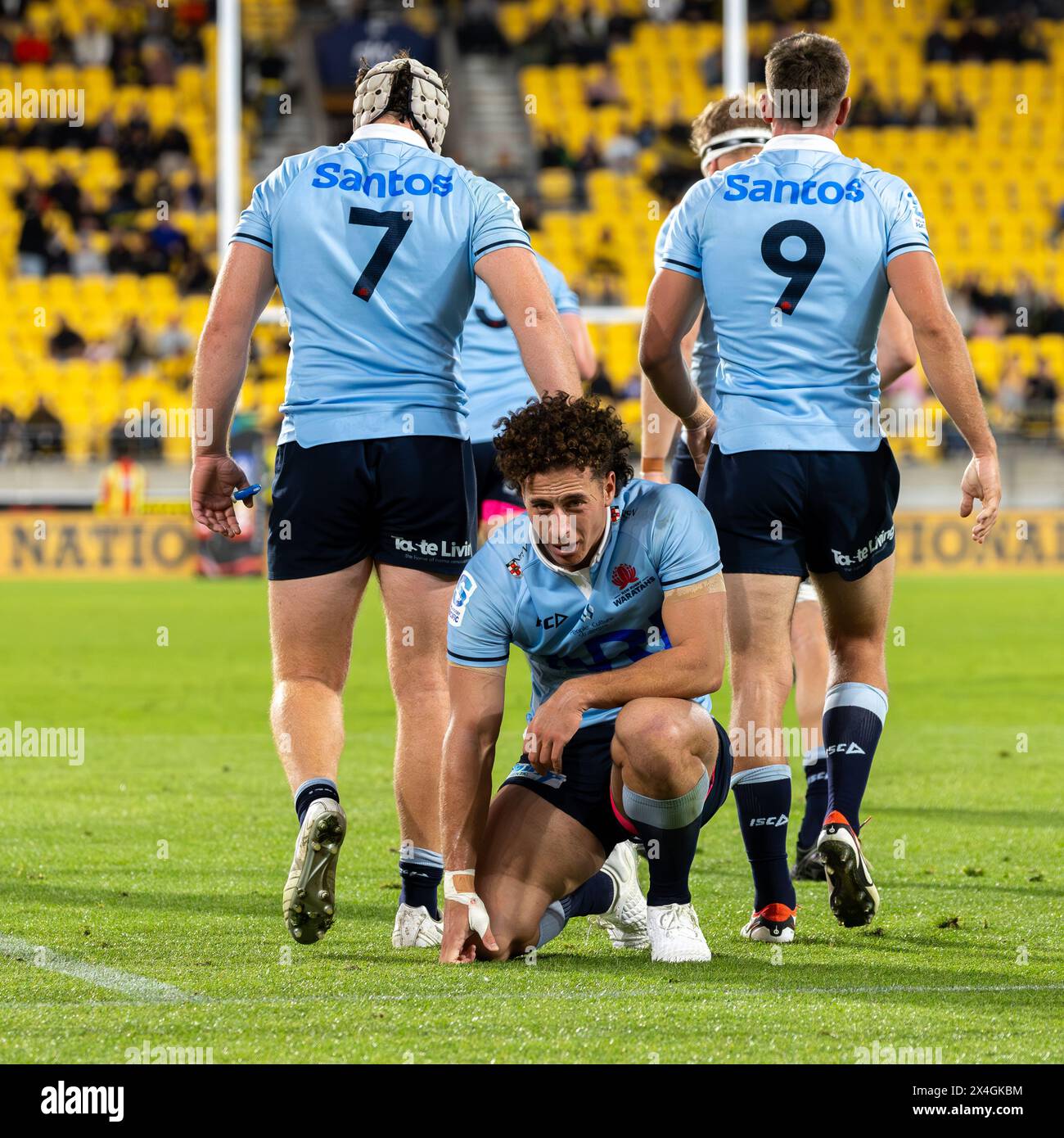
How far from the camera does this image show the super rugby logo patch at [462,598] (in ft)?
13.4

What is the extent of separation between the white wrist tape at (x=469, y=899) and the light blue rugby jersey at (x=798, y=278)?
4.09ft

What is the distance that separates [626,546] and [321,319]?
3.11 ft

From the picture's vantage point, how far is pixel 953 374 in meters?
4.41

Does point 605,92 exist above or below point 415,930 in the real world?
above

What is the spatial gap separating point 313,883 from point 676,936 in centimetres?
82

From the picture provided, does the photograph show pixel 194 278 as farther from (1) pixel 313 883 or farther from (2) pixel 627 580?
(1) pixel 313 883

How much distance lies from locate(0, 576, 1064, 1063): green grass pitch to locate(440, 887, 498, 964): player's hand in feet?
0.19

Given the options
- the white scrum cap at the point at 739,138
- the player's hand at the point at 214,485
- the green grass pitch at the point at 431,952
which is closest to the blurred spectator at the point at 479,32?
the green grass pitch at the point at 431,952

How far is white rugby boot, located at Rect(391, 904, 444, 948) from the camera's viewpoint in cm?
438

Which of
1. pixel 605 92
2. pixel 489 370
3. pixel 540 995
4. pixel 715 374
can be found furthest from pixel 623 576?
pixel 605 92

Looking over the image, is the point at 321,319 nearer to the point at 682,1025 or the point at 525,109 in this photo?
the point at 682,1025

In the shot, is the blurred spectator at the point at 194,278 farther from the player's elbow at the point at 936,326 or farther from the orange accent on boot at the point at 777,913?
the orange accent on boot at the point at 777,913

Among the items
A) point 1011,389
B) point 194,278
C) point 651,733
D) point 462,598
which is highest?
point 194,278

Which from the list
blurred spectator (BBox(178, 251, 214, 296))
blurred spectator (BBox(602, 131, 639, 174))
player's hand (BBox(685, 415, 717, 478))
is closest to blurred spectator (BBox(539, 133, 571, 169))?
blurred spectator (BBox(602, 131, 639, 174))
